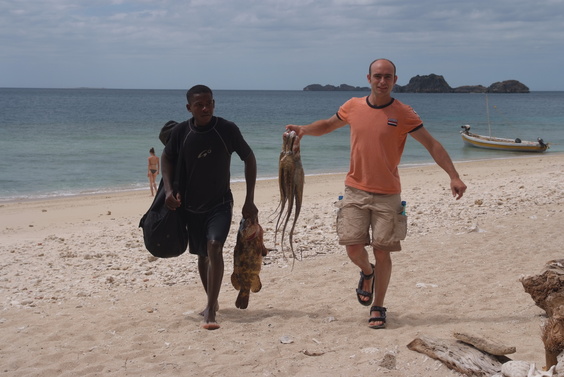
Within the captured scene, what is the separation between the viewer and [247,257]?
5773mm

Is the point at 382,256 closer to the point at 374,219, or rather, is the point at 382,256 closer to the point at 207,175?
the point at 374,219

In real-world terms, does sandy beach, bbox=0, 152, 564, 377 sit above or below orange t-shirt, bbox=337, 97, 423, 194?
below

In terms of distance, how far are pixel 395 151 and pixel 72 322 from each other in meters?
3.17

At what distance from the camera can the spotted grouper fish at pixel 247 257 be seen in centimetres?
572

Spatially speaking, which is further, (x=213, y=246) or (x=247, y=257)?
(x=247, y=257)

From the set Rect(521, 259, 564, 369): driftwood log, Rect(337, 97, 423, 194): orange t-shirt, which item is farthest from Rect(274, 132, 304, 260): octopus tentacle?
Rect(521, 259, 564, 369): driftwood log

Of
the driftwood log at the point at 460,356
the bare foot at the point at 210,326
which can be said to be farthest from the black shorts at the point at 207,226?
the driftwood log at the point at 460,356

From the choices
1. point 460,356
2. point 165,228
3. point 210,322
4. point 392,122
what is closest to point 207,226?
point 165,228

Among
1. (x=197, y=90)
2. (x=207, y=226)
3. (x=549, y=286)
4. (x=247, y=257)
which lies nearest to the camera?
(x=549, y=286)

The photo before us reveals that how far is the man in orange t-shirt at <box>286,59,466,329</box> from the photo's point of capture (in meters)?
5.12

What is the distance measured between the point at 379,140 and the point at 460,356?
5.62ft

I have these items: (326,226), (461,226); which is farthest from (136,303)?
(461,226)

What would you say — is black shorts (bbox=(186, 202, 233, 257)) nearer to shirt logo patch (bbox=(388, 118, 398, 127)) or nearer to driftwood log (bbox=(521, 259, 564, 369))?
shirt logo patch (bbox=(388, 118, 398, 127))

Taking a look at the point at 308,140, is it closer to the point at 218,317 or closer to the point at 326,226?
the point at 326,226
